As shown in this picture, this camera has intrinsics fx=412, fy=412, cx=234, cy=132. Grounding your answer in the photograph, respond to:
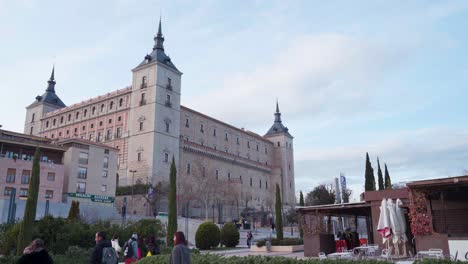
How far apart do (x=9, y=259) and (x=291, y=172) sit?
7745 centimetres

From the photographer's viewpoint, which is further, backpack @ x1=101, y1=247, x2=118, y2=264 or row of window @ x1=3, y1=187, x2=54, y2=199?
row of window @ x1=3, y1=187, x2=54, y2=199

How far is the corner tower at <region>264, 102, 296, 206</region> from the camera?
84281 millimetres

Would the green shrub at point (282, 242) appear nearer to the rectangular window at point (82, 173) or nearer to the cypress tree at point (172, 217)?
the cypress tree at point (172, 217)

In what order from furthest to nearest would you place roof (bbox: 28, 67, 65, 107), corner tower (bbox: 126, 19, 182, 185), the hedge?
1. roof (bbox: 28, 67, 65, 107)
2. corner tower (bbox: 126, 19, 182, 185)
3. the hedge

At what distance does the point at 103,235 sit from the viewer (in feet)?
24.0

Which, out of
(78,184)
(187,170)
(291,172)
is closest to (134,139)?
(187,170)

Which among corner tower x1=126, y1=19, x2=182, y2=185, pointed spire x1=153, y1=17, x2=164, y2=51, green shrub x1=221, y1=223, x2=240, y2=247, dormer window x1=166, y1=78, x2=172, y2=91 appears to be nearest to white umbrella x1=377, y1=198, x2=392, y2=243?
green shrub x1=221, y1=223, x2=240, y2=247

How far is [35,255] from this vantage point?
5.92m

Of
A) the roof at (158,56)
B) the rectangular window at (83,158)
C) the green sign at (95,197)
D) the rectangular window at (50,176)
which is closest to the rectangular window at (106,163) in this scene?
the rectangular window at (83,158)

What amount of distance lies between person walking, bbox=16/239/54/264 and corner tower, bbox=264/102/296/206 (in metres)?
77.9

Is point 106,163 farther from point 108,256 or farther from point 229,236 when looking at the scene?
point 108,256

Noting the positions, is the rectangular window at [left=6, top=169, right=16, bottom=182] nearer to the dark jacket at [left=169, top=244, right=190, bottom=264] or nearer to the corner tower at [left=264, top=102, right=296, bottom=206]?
the dark jacket at [left=169, top=244, right=190, bottom=264]

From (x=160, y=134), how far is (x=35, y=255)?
5114 cm

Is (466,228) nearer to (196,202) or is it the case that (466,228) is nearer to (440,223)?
(440,223)
